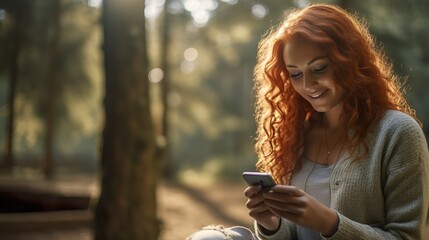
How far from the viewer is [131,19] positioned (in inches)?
226

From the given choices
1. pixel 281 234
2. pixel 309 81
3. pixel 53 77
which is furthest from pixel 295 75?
pixel 53 77

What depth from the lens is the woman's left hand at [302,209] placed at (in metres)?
1.94

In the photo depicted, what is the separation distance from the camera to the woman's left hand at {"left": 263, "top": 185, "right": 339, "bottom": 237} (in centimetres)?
194

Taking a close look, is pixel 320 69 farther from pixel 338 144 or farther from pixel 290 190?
pixel 290 190

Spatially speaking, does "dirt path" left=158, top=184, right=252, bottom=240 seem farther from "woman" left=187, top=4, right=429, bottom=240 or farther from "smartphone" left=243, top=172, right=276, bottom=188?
"smartphone" left=243, top=172, right=276, bottom=188

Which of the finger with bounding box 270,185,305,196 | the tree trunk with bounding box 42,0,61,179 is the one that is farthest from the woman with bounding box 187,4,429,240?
the tree trunk with bounding box 42,0,61,179

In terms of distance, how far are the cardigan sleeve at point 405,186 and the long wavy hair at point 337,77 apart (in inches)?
5.5

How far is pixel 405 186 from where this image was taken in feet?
6.98

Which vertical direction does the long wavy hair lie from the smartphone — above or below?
above

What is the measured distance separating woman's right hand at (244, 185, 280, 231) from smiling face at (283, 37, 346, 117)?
49 centimetres

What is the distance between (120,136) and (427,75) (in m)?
5.45

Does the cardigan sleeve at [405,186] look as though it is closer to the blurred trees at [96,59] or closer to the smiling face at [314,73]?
the smiling face at [314,73]

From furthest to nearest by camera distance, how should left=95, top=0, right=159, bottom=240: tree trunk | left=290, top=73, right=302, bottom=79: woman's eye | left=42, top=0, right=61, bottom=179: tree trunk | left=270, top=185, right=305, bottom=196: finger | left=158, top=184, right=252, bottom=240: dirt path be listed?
left=42, top=0, right=61, bottom=179: tree trunk, left=158, top=184, right=252, bottom=240: dirt path, left=95, top=0, right=159, bottom=240: tree trunk, left=290, top=73, right=302, bottom=79: woman's eye, left=270, top=185, right=305, bottom=196: finger

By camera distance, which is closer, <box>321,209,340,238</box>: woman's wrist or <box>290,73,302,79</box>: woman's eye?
<box>321,209,340,238</box>: woman's wrist
